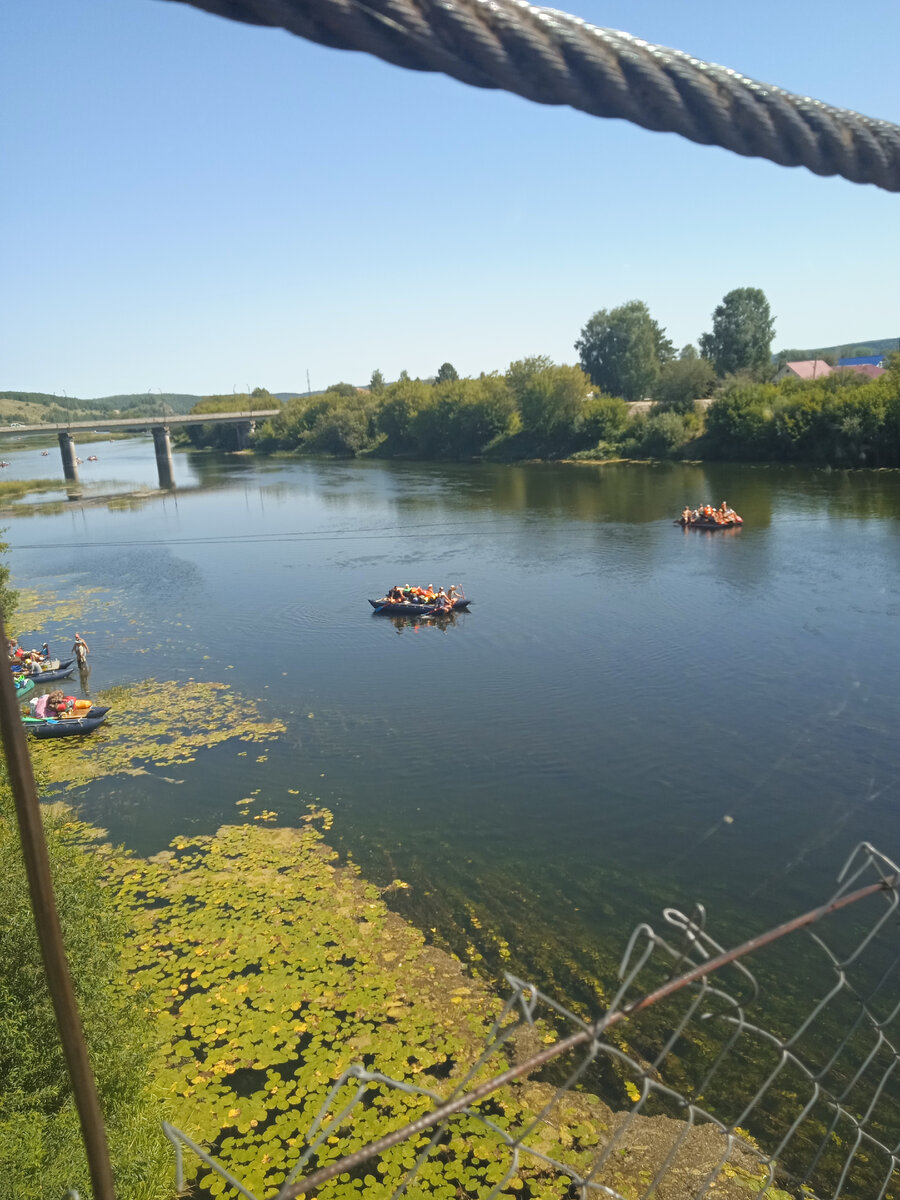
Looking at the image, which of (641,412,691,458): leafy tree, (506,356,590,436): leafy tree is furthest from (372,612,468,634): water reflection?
(506,356,590,436): leafy tree

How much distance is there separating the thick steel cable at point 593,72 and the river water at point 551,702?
905cm

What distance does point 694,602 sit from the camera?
23375mm

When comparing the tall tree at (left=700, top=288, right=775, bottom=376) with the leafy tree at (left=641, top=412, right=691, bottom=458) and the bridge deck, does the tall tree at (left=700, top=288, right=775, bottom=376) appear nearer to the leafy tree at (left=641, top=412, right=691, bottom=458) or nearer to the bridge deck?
the leafy tree at (left=641, top=412, right=691, bottom=458)

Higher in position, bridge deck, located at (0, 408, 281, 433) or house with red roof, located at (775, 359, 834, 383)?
house with red roof, located at (775, 359, 834, 383)

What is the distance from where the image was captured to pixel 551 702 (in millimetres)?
16875

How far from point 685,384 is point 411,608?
43581 millimetres

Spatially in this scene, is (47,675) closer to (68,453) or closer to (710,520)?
(710,520)

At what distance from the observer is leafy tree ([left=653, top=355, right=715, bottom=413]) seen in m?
59.8

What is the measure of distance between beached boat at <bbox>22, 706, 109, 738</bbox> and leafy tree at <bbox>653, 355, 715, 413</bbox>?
5156 centimetres

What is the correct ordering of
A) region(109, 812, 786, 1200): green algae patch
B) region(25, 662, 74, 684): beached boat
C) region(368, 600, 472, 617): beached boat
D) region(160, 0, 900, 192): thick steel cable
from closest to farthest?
region(160, 0, 900, 192): thick steel cable → region(109, 812, 786, 1200): green algae patch → region(25, 662, 74, 684): beached boat → region(368, 600, 472, 617): beached boat

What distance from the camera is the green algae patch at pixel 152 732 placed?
14.9 metres

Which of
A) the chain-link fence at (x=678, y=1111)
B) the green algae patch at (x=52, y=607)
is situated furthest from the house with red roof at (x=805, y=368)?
the chain-link fence at (x=678, y=1111)

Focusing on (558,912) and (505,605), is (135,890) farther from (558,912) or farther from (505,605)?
(505,605)

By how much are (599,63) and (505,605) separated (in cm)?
2297
